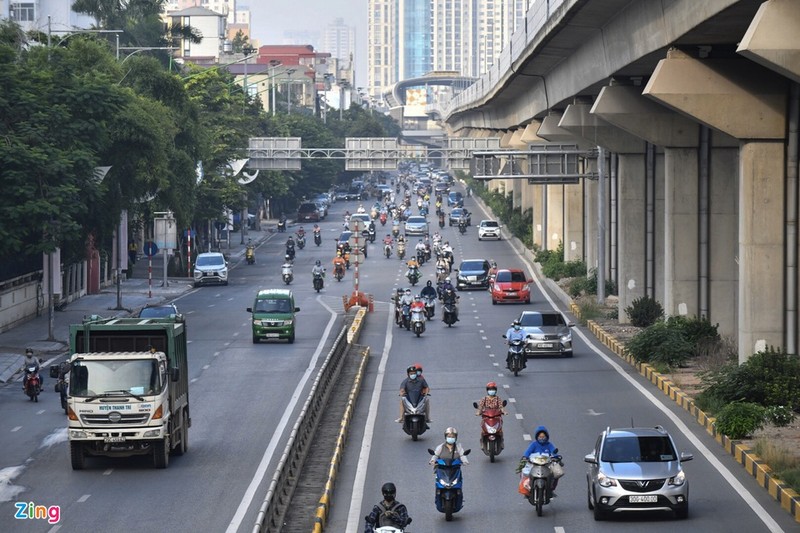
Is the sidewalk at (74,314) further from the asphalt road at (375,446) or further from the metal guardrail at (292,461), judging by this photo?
the metal guardrail at (292,461)

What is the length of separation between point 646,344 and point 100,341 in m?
17.7

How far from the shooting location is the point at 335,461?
25.2 metres

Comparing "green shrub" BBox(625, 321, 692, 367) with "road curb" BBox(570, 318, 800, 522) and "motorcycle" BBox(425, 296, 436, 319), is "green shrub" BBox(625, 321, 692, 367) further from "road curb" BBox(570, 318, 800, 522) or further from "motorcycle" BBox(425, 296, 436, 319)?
"motorcycle" BBox(425, 296, 436, 319)

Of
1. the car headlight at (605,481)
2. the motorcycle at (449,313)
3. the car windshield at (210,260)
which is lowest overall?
the car headlight at (605,481)

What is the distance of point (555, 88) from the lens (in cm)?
6034

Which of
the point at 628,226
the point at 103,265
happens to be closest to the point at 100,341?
the point at 628,226

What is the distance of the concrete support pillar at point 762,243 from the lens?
33125 mm

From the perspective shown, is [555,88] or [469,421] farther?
[555,88]

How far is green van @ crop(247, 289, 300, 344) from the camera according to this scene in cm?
4953

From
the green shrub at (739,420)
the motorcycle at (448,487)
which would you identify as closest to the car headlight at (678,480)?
the motorcycle at (448,487)

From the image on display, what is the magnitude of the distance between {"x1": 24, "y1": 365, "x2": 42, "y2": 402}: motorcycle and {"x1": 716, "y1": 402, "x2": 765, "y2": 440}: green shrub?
54.3 ft

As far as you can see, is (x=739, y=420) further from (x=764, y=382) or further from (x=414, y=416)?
(x=414, y=416)

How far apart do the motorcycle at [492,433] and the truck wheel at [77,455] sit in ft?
21.9

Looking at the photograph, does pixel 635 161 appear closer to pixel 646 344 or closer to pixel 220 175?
pixel 646 344
